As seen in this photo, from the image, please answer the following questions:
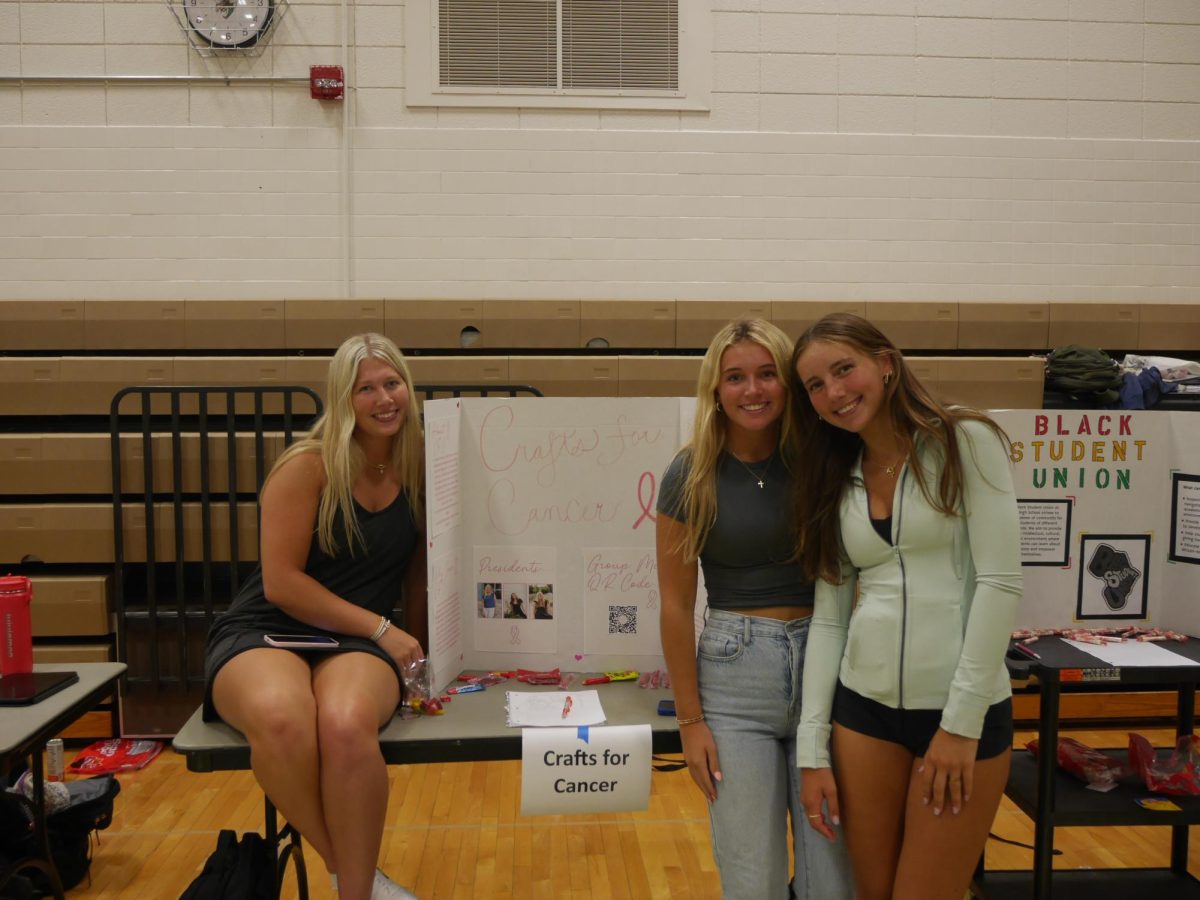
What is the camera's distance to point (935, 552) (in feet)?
5.16

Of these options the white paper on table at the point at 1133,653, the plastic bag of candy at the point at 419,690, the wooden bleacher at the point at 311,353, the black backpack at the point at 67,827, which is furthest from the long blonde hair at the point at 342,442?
the wooden bleacher at the point at 311,353

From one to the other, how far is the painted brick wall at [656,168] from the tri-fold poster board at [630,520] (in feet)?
9.14

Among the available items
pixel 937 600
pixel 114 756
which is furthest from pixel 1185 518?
pixel 114 756

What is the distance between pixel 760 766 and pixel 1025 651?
2.48 ft

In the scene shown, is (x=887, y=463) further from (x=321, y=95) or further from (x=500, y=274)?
(x=321, y=95)

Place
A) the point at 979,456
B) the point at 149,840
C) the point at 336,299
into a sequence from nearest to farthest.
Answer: the point at 979,456
the point at 149,840
the point at 336,299

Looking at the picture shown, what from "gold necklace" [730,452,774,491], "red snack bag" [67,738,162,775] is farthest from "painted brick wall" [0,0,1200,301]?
"gold necklace" [730,452,774,491]

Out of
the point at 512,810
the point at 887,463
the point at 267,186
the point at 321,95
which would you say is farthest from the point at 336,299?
the point at 887,463

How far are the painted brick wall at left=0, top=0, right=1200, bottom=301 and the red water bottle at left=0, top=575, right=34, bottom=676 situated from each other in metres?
2.94

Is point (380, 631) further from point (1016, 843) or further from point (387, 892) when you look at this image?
point (1016, 843)

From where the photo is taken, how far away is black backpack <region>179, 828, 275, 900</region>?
197cm

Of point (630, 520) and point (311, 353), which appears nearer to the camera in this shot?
point (630, 520)

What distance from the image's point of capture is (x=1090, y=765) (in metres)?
2.21

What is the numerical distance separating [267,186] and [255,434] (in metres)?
1.62
